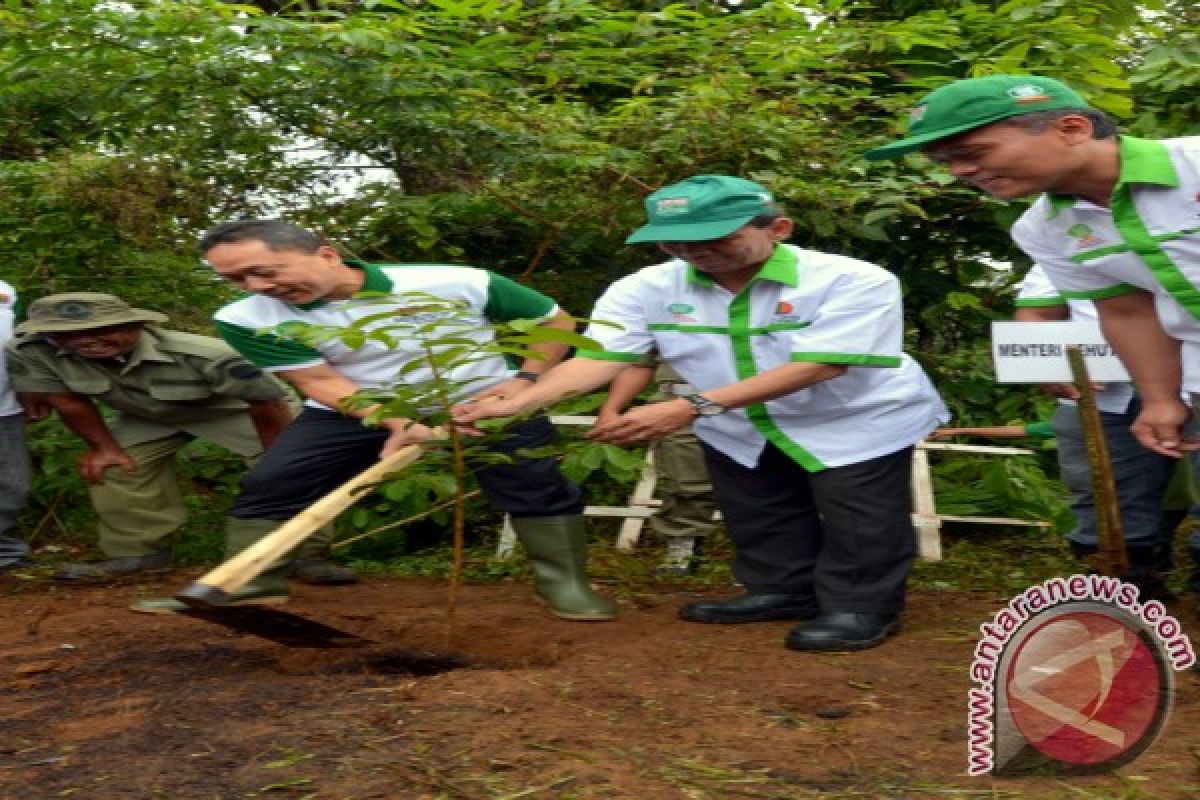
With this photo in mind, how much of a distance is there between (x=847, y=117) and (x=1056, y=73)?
3.27 ft

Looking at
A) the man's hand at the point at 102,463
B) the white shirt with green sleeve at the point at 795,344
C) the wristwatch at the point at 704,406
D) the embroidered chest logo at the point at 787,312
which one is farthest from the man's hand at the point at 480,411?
the man's hand at the point at 102,463

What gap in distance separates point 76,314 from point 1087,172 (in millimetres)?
3707

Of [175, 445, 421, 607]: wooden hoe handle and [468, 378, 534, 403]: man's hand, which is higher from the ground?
[468, 378, 534, 403]: man's hand

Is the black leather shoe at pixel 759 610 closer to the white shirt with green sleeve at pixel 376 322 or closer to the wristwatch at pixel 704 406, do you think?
the wristwatch at pixel 704 406

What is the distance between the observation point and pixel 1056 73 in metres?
6.14

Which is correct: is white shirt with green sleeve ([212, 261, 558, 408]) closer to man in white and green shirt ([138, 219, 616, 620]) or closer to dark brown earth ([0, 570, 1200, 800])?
man in white and green shirt ([138, 219, 616, 620])

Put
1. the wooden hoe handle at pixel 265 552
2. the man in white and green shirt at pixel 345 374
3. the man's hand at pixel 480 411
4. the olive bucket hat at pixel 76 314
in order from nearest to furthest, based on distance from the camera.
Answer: the wooden hoe handle at pixel 265 552 < the man's hand at pixel 480 411 < the man in white and green shirt at pixel 345 374 < the olive bucket hat at pixel 76 314

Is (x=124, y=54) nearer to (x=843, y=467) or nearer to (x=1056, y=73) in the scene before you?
(x=843, y=467)

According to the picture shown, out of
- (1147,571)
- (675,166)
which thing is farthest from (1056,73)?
(1147,571)

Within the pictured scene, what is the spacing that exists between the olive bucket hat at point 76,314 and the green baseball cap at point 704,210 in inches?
91.9

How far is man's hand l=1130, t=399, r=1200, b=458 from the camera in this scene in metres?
3.46

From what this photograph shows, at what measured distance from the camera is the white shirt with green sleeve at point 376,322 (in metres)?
4.29

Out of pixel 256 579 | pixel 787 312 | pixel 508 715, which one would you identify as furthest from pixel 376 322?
pixel 508 715

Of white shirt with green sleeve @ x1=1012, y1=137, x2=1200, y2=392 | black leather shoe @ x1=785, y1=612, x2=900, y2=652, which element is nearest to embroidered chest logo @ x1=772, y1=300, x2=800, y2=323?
white shirt with green sleeve @ x1=1012, y1=137, x2=1200, y2=392
